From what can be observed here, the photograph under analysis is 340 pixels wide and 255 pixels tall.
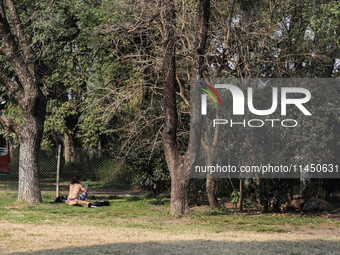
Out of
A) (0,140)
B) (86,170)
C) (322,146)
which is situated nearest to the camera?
(322,146)

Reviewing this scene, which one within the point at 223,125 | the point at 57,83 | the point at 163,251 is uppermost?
the point at 57,83

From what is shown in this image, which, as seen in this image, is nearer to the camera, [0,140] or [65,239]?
[65,239]

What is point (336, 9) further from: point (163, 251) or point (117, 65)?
point (163, 251)

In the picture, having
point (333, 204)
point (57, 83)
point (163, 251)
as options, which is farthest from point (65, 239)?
point (57, 83)

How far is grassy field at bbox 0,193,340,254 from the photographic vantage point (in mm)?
9664

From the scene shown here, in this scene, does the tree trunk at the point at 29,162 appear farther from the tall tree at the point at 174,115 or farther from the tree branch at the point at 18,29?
the tall tree at the point at 174,115

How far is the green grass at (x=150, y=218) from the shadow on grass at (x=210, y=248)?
6.55 feet

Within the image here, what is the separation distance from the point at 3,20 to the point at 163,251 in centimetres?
1114

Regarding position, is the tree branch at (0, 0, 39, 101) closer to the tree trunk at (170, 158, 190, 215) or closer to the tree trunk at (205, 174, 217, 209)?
the tree trunk at (170, 158, 190, 215)

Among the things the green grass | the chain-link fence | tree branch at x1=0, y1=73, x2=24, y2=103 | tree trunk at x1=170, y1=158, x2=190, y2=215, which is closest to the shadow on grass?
the green grass

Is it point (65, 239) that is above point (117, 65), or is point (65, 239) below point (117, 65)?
below

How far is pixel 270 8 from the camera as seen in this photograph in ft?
53.6

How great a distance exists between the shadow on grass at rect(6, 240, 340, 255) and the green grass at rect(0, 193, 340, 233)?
2.00 meters

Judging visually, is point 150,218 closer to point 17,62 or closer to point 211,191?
point 211,191
